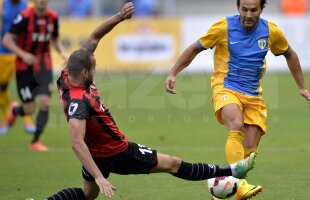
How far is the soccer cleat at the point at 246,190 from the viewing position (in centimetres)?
726

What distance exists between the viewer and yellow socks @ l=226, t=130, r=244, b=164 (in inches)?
298

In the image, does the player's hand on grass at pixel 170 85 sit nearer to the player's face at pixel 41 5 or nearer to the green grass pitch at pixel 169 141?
the green grass pitch at pixel 169 141

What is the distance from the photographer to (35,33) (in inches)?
472

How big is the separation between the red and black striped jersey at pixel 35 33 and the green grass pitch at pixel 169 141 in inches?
53.7

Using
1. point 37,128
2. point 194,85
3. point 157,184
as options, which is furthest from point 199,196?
point 194,85

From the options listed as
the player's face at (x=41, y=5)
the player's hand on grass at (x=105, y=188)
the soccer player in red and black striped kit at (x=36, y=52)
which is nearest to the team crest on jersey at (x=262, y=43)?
the player's hand on grass at (x=105, y=188)

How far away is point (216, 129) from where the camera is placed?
14.2 m

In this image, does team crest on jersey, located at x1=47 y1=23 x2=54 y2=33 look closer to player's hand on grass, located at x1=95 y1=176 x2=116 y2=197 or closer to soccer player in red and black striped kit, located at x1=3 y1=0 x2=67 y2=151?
soccer player in red and black striped kit, located at x1=3 y1=0 x2=67 y2=151

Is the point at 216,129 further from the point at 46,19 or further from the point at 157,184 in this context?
the point at 157,184

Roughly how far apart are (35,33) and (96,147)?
5538 mm

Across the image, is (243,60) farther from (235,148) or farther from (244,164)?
(244,164)

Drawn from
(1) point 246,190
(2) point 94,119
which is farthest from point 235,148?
(2) point 94,119

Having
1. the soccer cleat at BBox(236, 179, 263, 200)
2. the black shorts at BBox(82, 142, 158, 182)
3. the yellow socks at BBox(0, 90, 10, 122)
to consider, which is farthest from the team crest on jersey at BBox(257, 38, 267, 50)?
the yellow socks at BBox(0, 90, 10, 122)

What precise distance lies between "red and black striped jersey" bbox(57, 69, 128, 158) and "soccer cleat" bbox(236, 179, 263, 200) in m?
1.25
